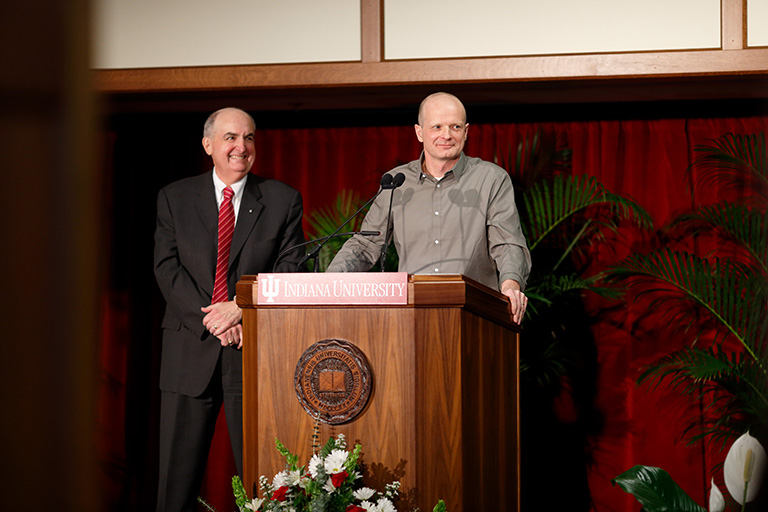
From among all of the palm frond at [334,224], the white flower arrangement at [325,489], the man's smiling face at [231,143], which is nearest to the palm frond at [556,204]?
the palm frond at [334,224]

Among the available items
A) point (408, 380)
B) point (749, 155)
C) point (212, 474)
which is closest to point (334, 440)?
point (408, 380)

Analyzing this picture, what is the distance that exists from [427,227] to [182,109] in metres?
2.65

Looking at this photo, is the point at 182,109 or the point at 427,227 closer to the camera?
the point at 427,227

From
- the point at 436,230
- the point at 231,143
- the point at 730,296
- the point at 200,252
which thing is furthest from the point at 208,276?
the point at 730,296

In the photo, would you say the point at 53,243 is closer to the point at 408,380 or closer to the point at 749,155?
the point at 408,380

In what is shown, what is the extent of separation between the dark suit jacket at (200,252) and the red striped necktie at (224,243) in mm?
23

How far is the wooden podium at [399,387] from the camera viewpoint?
7.02 feet

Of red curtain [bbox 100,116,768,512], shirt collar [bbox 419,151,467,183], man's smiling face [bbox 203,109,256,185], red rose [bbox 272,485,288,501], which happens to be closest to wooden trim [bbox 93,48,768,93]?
red curtain [bbox 100,116,768,512]

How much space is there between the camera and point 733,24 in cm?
436

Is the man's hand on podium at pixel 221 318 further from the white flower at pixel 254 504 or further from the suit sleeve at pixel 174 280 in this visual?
the white flower at pixel 254 504

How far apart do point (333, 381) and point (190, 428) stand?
118 cm

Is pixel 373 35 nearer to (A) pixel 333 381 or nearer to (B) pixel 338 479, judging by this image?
(A) pixel 333 381

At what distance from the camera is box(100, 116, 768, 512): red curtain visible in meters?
5.02

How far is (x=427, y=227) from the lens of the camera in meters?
2.96
